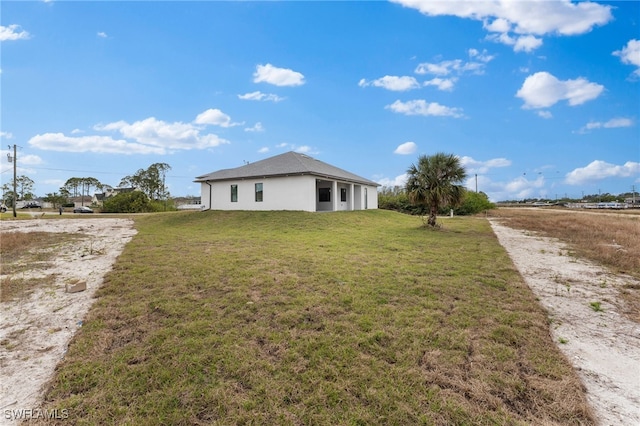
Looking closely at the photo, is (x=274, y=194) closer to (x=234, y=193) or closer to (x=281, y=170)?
(x=281, y=170)

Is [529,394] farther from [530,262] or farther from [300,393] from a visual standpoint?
[530,262]

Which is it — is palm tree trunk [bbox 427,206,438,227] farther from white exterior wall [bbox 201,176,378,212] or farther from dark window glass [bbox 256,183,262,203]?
dark window glass [bbox 256,183,262,203]

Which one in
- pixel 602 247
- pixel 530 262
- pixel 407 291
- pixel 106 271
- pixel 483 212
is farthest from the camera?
pixel 483 212

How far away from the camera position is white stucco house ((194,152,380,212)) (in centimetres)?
1892

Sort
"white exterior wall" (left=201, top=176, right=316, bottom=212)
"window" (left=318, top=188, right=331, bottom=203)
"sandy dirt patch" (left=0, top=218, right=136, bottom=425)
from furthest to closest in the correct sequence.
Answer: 1. "window" (left=318, top=188, right=331, bottom=203)
2. "white exterior wall" (left=201, top=176, right=316, bottom=212)
3. "sandy dirt patch" (left=0, top=218, right=136, bottom=425)

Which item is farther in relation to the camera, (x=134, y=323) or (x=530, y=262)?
(x=530, y=262)

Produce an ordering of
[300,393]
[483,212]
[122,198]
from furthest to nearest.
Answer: [122,198]
[483,212]
[300,393]

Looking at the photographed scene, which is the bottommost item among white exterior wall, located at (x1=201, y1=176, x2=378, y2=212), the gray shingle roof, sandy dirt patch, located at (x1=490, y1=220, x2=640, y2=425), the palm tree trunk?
sandy dirt patch, located at (x1=490, y1=220, x2=640, y2=425)

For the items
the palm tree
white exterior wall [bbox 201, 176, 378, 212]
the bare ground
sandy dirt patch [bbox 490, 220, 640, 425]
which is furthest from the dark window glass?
sandy dirt patch [bbox 490, 220, 640, 425]

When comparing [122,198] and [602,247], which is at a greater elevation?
[122,198]

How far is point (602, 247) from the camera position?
31.0 feet

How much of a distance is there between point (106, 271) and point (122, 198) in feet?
141

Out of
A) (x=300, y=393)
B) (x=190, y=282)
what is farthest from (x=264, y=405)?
(x=190, y=282)

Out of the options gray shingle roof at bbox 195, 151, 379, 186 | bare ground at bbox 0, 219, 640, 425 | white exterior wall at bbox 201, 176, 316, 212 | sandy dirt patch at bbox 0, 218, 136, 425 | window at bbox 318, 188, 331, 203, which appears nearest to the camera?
bare ground at bbox 0, 219, 640, 425
